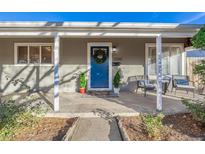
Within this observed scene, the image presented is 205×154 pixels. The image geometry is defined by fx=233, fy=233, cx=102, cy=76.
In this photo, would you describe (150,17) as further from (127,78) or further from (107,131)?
(107,131)

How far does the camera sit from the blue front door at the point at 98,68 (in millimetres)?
11078

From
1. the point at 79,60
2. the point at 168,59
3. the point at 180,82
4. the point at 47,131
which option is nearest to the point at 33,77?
the point at 79,60

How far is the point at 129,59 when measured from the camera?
11.1 m

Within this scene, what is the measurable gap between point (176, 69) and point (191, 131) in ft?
20.5

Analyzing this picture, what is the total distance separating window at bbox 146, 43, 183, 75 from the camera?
36.5 feet

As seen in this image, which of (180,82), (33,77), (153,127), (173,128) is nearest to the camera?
(153,127)

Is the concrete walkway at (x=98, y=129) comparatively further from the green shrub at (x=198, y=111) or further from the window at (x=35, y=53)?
the window at (x=35, y=53)

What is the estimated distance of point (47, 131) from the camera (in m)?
5.47

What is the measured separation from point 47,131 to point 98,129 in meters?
1.20

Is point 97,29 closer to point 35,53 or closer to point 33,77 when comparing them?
point 35,53

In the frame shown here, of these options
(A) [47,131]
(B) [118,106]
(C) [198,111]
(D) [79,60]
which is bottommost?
(A) [47,131]

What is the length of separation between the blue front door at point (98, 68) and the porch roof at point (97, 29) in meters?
3.65
